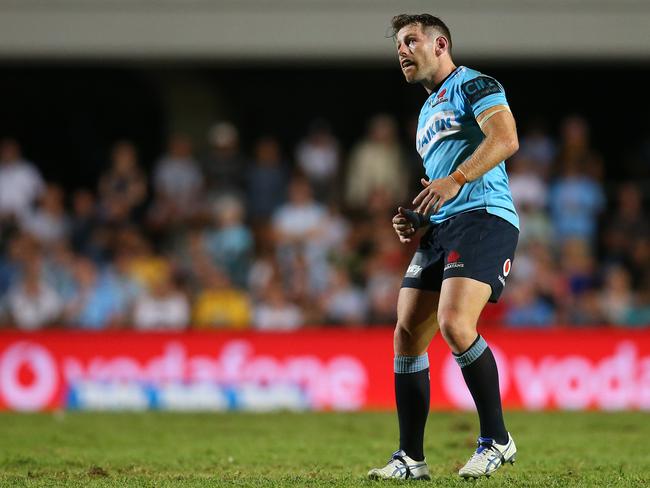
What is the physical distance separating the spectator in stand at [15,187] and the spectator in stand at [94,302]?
177 centimetres

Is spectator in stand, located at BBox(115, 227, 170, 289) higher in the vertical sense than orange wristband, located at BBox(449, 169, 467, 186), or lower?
higher

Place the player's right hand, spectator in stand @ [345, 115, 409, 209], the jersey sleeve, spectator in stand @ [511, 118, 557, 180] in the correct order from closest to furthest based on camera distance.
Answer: the jersey sleeve
the player's right hand
spectator in stand @ [511, 118, 557, 180]
spectator in stand @ [345, 115, 409, 209]

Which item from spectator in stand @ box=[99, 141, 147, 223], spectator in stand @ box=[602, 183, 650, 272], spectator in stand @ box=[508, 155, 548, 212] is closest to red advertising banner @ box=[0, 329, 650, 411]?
spectator in stand @ box=[602, 183, 650, 272]

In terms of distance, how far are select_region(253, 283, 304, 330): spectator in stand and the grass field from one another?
86.6 inches

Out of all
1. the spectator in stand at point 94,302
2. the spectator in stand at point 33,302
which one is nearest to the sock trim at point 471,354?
the spectator in stand at point 94,302

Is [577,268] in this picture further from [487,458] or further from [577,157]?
[487,458]

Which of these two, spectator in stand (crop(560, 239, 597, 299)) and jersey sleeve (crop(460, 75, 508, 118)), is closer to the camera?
jersey sleeve (crop(460, 75, 508, 118))

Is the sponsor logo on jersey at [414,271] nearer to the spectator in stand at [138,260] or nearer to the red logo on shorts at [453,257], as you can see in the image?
the red logo on shorts at [453,257]

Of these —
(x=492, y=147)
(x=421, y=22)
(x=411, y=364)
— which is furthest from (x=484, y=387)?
(x=421, y=22)

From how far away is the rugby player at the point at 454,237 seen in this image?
6.18m

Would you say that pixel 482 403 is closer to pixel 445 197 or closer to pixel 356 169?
pixel 445 197

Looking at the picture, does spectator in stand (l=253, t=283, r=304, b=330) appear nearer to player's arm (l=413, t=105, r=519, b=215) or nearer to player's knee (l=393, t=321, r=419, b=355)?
player's knee (l=393, t=321, r=419, b=355)

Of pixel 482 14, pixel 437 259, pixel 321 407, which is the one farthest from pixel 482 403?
pixel 482 14

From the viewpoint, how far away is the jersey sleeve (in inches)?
246
